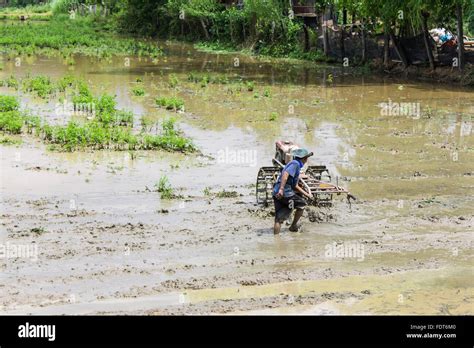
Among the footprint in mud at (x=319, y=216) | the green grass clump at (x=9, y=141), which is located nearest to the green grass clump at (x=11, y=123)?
the green grass clump at (x=9, y=141)

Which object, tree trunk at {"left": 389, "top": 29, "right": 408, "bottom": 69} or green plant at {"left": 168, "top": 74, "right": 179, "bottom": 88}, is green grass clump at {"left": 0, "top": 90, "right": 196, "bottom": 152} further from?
tree trunk at {"left": 389, "top": 29, "right": 408, "bottom": 69}

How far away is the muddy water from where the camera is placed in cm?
948

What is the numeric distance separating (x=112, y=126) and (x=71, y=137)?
2290mm

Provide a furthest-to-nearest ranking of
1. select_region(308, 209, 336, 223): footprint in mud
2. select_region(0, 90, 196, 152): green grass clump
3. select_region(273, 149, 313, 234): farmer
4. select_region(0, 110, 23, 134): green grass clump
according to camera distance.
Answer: select_region(0, 110, 23, 134): green grass clump → select_region(0, 90, 196, 152): green grass clump → select_region(308, 209, 336, 223): footprint in mud → select_region(273, 149, 313, 234): farmer

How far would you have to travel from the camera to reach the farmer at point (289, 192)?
11883mm

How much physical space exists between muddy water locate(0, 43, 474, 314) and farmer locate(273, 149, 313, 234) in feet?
1.06

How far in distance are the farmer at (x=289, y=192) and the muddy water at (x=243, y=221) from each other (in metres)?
0.32

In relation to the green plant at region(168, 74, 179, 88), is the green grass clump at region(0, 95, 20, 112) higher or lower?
lower

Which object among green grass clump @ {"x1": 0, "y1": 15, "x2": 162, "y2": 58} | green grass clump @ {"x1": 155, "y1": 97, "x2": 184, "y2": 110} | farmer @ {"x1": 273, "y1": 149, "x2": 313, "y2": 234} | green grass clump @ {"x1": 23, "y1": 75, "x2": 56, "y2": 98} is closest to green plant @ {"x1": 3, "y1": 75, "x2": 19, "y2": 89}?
green grass clump @ {"x1": 23, "y1": 75, "x2": 56, "y2": 98}

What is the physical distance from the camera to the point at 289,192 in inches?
470

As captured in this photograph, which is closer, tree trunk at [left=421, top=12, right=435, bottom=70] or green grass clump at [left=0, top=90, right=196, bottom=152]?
green grass clump at [left=0, top=90, right=196, bottom=152]

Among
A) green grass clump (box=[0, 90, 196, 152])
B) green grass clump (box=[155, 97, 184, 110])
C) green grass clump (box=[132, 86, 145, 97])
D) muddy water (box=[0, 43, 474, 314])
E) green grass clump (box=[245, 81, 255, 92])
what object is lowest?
muddy water (box=[0, 43, 474, 314])

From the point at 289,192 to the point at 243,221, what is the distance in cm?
118

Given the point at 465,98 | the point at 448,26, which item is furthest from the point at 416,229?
the point at 448,26
